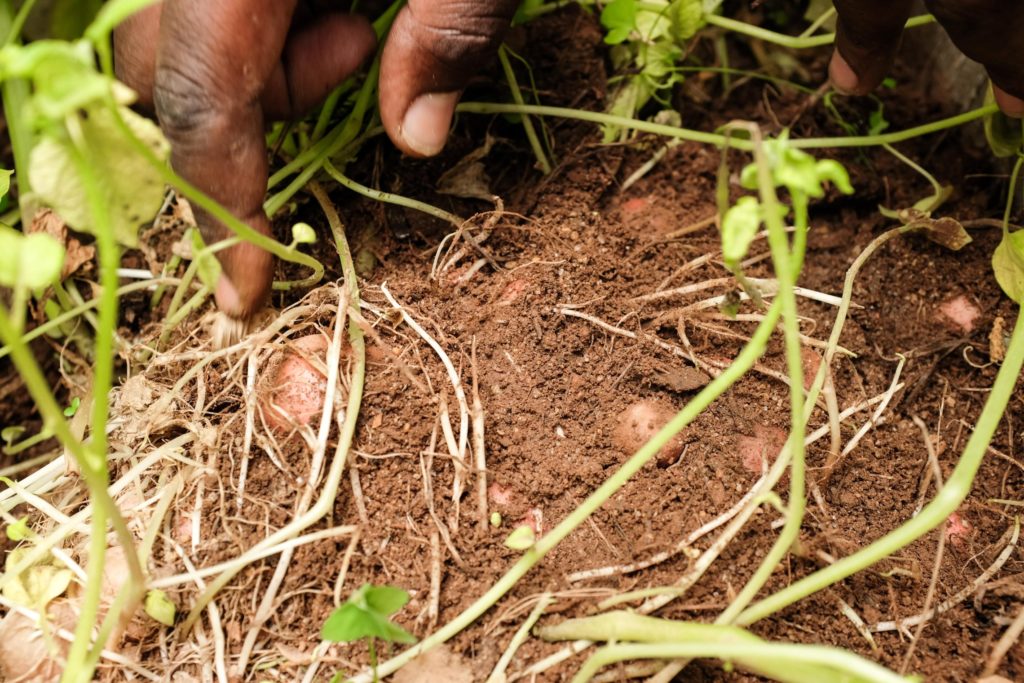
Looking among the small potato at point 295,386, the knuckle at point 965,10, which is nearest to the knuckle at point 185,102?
the small potato at point 295,386

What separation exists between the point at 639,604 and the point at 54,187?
66 cm

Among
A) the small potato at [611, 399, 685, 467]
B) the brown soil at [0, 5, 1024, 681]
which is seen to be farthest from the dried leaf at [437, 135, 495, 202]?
the small potato at [611, 399, 685, 467]

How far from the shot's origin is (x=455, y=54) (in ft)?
3.29

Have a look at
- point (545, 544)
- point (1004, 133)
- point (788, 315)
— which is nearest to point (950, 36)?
point (1004, 133)

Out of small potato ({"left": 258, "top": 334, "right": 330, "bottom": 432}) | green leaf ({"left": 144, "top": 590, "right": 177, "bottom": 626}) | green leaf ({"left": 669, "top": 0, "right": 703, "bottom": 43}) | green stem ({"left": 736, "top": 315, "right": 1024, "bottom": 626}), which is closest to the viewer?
green stem ({"left": 736, "top": 315, "right": 1024, "bottom": 626})

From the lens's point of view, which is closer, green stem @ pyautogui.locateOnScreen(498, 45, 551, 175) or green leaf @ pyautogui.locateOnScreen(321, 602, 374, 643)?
green leaf @ pyautogui.locateOnScreen(321, 602, 374, 643)

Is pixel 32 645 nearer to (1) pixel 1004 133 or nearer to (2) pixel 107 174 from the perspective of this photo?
(2) pixel 107 174

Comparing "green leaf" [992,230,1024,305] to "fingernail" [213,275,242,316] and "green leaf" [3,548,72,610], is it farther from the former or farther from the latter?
"green leaf" [3,548,72,610]

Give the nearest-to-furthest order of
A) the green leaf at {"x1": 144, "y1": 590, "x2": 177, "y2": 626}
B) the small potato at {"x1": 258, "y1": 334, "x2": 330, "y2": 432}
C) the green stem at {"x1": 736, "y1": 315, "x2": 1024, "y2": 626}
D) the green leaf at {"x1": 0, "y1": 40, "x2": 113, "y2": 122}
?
the green leaf at {"x1": 0, "y1": 40, "x2": 113, "y2": 122}, the green stem at {"x1": 736, "y1": 315, "x2": 1024, "y2": 626}, the green leaf at {"x1": 144, "y1": 590, "x2": 177, "y2": 626}, the small potato at {"x1": 258, "y1": 334, "x2": 330, "y2": 432}

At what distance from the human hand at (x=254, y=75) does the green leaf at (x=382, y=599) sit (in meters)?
0.43

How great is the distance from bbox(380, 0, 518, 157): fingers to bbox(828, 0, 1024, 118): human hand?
44 cm

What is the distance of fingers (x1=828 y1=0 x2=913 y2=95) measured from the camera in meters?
1.01

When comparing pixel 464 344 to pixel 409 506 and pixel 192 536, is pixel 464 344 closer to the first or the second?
pixel 409 506

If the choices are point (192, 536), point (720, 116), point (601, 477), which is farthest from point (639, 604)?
point (720, 116)
